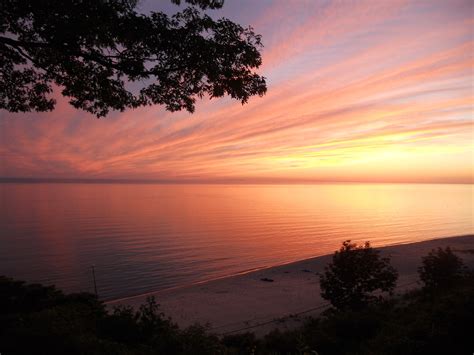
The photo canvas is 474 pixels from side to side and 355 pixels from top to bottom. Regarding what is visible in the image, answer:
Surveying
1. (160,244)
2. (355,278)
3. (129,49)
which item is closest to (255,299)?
(355,278)

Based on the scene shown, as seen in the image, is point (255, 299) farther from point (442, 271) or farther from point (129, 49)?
point (129, 49)

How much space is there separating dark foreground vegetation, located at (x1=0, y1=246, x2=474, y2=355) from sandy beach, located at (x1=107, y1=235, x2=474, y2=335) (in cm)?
555

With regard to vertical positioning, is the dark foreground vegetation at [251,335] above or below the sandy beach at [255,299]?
above

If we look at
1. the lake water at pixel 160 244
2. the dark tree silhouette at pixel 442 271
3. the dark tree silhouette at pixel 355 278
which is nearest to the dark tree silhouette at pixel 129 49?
the dark tree silhouette at pixel 355 278

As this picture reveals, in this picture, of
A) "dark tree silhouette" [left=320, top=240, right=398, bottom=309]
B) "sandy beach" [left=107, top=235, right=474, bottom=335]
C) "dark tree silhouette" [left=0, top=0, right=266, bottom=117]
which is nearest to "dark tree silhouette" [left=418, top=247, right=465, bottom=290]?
"dark tree silhouette" [left=320, top=240, right=398, bottom=309]

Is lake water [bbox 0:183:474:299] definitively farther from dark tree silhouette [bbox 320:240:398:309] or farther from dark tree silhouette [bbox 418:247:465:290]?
dark tree silhouette [bbox 418:247:465:290]

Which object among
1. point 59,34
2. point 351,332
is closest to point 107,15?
point 59,34

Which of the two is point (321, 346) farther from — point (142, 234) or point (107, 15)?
point (142, 234)

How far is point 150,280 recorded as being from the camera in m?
35.2

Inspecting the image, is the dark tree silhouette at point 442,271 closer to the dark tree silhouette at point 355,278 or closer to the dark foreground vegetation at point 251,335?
the dark foreground vegetation at point 251,335

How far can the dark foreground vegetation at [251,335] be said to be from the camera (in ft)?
30.4

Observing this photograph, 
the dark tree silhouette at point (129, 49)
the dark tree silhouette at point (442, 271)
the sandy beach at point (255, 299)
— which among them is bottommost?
the sandy beach at point (255, 299)

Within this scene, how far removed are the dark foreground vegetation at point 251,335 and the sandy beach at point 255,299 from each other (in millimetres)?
5552

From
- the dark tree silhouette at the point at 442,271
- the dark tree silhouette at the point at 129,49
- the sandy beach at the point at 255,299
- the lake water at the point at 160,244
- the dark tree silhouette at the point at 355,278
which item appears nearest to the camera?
the dark tree silhouette at the point at 129,49
